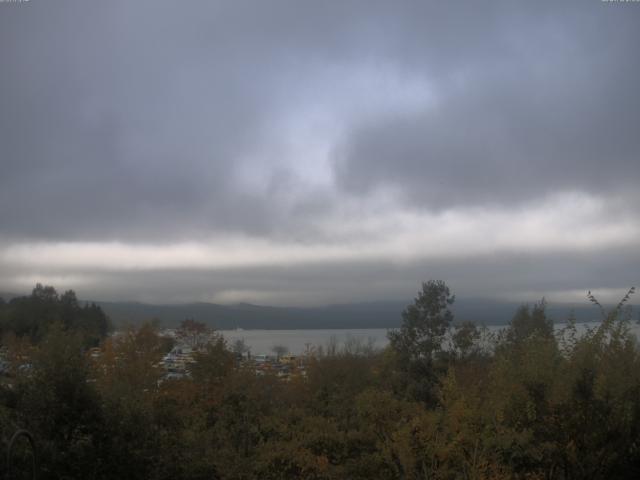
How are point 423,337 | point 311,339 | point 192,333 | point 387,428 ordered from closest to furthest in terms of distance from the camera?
point 387,428 < point 423,337 < point 192,333 < point 311,339

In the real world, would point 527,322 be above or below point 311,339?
above

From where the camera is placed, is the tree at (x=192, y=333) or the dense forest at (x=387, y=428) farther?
the tree at (x=192, y=333)

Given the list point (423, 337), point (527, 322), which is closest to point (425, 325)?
point (423, 337)

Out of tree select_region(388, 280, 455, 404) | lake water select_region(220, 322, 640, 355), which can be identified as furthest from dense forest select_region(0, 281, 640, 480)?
tree select_region(388, 280, 455, 404)

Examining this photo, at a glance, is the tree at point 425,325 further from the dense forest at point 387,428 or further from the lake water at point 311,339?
the dense forest at point 387,428

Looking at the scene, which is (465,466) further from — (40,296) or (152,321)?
(40,296)

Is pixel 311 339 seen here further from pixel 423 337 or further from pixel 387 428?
pixel 387 428

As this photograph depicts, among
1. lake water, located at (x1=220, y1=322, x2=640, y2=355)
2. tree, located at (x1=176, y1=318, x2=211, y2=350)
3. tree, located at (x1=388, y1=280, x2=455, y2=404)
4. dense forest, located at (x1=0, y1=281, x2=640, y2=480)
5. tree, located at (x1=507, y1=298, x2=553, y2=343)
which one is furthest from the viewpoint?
lake water, located at (x1=220, y1=322, x2=640, y2=355)

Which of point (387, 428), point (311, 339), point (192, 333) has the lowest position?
point (311, 339)

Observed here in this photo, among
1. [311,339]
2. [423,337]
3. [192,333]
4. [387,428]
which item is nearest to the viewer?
[387,428]

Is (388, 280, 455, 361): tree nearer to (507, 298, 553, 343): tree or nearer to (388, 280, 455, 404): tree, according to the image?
(388, 280, 455, 404): tree

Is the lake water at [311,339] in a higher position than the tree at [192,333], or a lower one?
lower

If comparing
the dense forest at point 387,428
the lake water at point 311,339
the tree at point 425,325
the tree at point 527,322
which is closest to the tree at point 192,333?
the lake water at point 311,339

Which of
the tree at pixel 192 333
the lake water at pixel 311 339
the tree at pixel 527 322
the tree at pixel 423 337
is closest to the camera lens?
the tree at pixel 527 322
